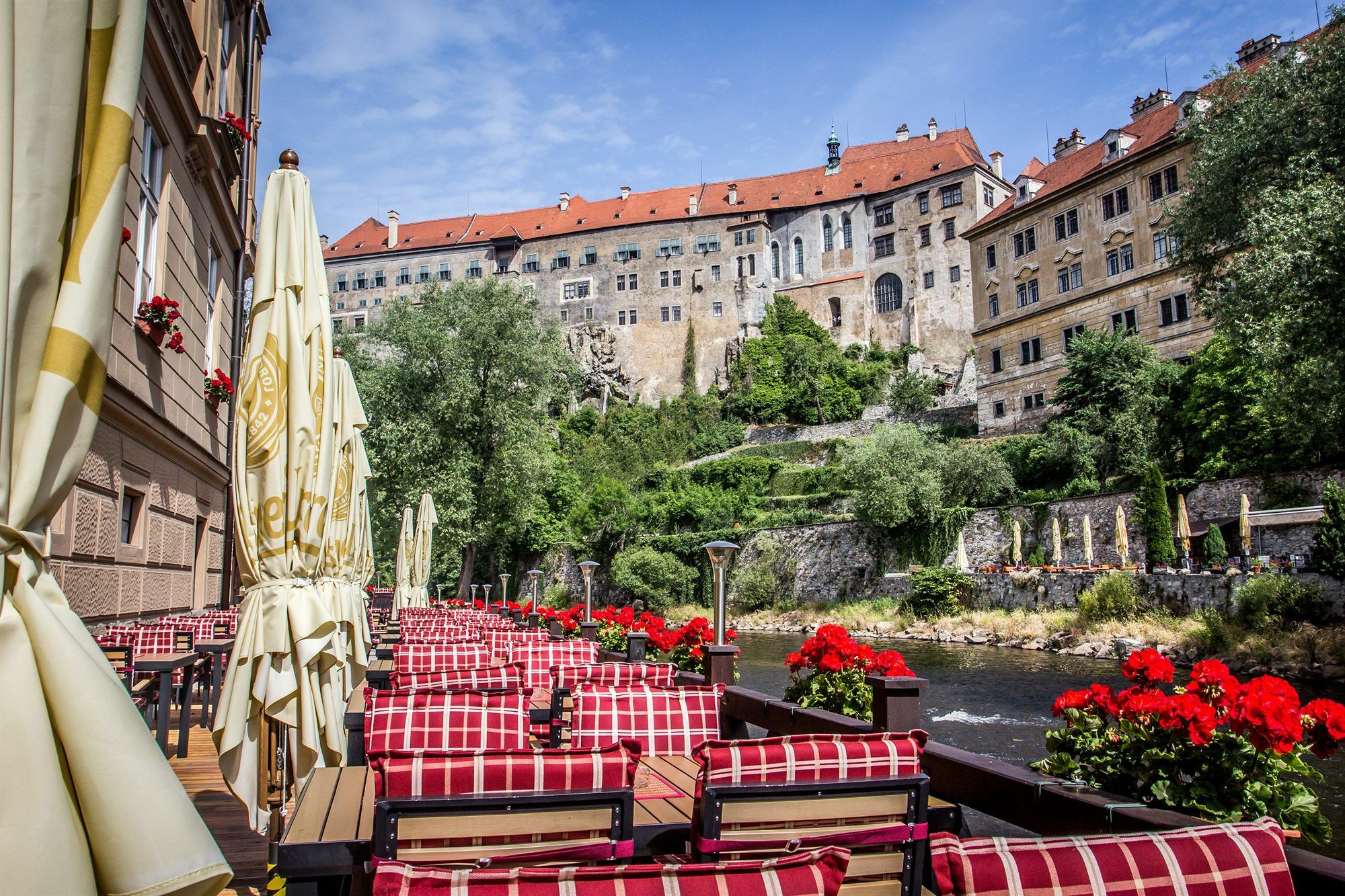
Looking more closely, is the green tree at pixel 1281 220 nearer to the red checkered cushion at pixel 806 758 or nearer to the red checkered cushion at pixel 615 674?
the red checkered cushion at pixel 615 674

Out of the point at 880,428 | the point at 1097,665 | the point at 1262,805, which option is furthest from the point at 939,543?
the point at 1262,805

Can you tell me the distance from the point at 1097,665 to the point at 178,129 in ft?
71.3

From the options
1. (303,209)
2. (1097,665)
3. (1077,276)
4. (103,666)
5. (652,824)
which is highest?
(1077,276)

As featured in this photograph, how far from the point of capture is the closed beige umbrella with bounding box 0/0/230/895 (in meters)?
1.46

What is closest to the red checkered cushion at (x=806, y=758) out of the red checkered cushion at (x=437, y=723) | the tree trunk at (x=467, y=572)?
the red checkered cushion at (x=437, y=723)

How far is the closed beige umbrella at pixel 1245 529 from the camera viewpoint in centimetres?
2445

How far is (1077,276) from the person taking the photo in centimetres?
4128

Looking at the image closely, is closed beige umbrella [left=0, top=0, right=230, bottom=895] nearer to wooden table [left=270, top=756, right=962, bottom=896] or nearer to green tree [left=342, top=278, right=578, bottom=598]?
wooden table [left=270, top=756, right=962, bottom=896]

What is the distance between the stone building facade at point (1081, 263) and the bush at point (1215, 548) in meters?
13.6

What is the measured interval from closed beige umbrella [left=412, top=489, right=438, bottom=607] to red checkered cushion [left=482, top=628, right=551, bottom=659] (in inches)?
336

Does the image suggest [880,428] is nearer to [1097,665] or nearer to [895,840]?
[1097,665]

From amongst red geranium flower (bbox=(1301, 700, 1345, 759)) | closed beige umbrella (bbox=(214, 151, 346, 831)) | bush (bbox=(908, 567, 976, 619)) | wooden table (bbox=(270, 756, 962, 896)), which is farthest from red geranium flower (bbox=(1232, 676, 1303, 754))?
bush (bbox=(908, 567, 976, 619))

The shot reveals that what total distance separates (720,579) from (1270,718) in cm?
504

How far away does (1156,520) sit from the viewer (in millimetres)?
29156
